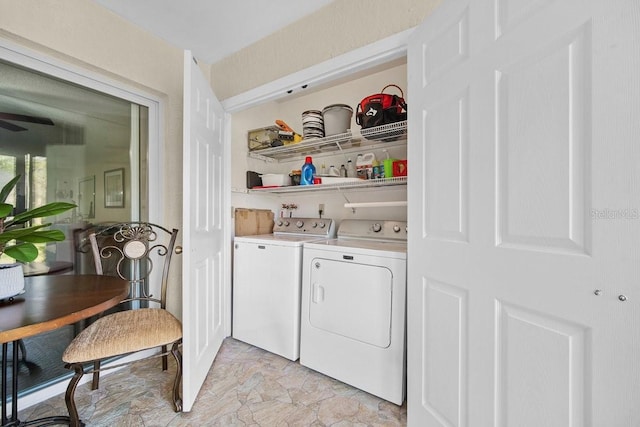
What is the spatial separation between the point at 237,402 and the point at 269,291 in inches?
28.8

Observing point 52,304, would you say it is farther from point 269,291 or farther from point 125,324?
point 269,291

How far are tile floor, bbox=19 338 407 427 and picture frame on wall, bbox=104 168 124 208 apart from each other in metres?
1.21

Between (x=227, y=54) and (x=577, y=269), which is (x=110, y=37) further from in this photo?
(x=577, y=269)

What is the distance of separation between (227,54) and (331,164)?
132 cm

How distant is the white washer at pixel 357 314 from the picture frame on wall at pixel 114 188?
4.71 feet

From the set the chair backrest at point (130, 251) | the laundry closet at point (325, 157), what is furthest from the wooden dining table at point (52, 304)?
the laundry closet at point (325, 157)

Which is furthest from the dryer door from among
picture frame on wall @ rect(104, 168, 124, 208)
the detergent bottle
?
picture frame on wall @ rect(104, 168, 124, 208)

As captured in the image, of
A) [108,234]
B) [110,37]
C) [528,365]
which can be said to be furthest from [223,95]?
[528,365]

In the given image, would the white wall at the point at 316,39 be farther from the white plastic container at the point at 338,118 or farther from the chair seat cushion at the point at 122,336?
the chair seat cushion at the point at 122,336

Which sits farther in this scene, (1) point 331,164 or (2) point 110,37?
(1) point 331,164

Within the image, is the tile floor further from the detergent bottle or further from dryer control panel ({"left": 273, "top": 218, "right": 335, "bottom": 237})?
the detergent bottle

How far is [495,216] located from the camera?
0.94 metres

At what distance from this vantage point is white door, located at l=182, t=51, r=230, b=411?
1456mm

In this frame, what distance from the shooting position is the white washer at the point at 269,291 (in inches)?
78.3
